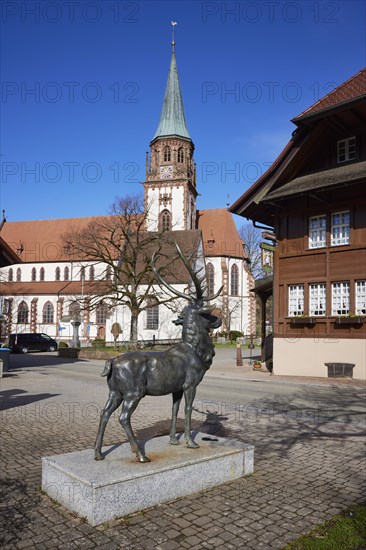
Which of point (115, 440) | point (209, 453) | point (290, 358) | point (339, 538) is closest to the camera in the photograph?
point (339, 538)

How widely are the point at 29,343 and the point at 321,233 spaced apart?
1229 inches

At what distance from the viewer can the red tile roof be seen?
19.3 m

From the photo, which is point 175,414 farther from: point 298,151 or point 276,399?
point 298,151

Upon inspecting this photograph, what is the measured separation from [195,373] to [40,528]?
253cm

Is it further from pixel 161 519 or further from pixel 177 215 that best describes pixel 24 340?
pixel 161 519

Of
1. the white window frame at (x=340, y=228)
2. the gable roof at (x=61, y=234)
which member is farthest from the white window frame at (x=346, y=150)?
the gable roof at (x=61, y=234)

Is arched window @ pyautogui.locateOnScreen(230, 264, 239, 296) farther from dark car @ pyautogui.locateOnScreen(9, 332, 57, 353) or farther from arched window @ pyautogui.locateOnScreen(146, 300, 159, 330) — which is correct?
dark car @ pyautogui.locateOnScreen(9, 332, 57, 353)

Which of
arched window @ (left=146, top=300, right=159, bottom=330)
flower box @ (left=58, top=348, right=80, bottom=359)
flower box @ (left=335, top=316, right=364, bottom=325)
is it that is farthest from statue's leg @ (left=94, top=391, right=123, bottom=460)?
arched window @ (left=146, top=300, right=159, bottom=330)

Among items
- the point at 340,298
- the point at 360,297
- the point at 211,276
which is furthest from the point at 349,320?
the point at 211,276

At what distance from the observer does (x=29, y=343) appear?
43.8 meters

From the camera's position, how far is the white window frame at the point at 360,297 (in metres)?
19.5

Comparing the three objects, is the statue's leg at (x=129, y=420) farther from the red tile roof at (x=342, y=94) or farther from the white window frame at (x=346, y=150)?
the white window frame at (x=346, y=150)

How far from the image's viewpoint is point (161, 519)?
5141mm

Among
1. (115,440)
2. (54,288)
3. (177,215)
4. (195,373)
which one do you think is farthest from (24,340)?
(195,373)
